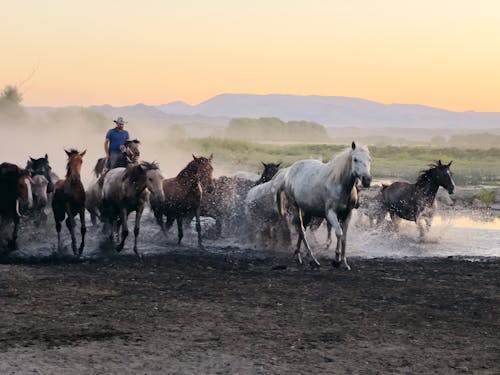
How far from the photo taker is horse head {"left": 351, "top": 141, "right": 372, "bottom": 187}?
11961 millimetres

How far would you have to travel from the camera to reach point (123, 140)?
634 inches

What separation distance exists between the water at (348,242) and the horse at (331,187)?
1793 mm

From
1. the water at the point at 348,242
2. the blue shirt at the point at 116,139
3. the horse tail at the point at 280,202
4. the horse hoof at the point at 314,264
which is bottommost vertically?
the water at the point at 348,242

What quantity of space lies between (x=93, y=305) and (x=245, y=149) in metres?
76.0

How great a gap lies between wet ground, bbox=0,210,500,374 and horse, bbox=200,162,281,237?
2.53 metres

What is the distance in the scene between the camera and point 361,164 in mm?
12164

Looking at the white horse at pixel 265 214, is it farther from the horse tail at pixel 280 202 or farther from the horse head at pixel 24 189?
the horse head at pixel 24 189

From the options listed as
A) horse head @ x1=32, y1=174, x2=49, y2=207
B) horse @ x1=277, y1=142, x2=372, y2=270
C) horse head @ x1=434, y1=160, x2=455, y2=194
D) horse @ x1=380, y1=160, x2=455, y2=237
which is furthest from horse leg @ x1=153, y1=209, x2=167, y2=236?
horse head @ x1=434, y1=160, x2=455, y2=194

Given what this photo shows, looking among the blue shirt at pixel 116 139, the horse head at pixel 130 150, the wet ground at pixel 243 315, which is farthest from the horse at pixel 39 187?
the horse head at pixel 130 150

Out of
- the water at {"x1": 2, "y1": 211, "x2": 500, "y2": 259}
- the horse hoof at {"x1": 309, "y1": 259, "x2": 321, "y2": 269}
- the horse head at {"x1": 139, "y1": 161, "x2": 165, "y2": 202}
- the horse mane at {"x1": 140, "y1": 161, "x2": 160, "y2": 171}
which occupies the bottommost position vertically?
the water at {"x1": 2, "y1": 211, "x2": 500, "y2": 259}

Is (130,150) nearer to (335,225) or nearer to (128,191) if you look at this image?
(128,191)

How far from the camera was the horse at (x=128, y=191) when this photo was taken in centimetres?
1413

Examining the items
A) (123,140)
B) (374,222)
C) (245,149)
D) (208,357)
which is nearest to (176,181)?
(123,140)

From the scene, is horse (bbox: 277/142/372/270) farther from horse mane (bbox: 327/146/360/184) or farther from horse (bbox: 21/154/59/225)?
horse (bbox: 21/154/59/225)
